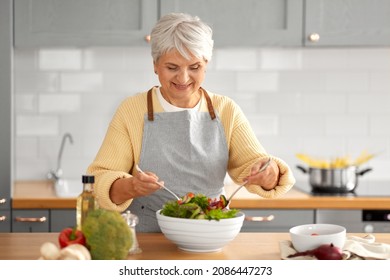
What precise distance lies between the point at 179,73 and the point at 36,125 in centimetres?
177

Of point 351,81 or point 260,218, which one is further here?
point 351,81

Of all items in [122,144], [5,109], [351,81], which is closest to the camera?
[122,144]

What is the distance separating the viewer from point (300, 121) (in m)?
4.10

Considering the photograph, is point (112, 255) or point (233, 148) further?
point (233, 148)

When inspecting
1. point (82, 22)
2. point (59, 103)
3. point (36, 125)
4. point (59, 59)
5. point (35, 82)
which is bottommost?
point (36, 125)

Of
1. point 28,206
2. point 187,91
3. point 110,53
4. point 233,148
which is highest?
point 110,53

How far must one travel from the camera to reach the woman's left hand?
2.21 metres

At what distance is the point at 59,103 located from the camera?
4.00 metres

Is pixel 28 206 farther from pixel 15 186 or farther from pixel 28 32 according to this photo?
pixel 28 32

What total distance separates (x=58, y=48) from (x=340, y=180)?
1.69 meters

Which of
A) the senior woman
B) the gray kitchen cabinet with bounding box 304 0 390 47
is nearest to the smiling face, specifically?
the senior woman

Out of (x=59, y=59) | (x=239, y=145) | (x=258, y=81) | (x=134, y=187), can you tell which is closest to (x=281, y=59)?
(x=258, y=81)

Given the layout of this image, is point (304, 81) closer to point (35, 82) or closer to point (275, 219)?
point (275, 219)
